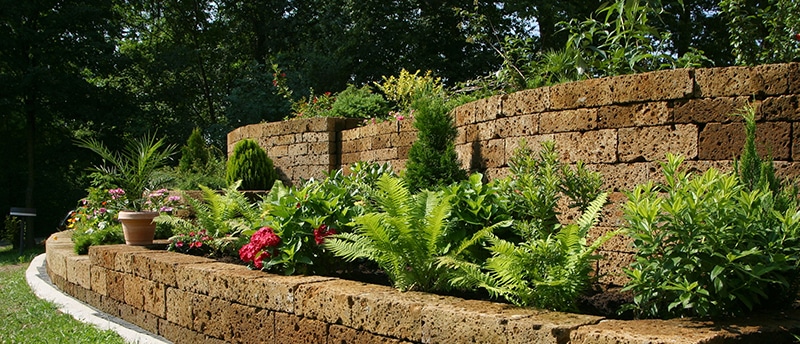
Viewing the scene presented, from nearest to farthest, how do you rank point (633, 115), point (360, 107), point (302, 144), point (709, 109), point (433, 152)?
point (709, 109) < point (633, 115) < point (433, 152) < point (302, 144) < point (360, 107)

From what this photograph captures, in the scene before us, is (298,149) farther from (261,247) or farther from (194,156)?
(261,247)

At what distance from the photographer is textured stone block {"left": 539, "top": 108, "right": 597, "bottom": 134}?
570cm

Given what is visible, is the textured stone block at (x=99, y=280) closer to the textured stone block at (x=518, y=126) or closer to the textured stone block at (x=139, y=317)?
the textured stone block at (x=139, y=317)

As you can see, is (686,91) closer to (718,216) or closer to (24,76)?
(718,216)

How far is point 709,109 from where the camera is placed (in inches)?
196

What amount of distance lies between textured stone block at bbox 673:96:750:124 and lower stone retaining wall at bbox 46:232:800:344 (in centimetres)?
206

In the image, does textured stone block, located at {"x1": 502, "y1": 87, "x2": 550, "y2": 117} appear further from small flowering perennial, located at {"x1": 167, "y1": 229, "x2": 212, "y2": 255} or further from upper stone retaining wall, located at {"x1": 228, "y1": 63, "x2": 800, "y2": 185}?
small flowering perennial, located at {"x1": 167, "y1": 229, "x2": 212, "y2": 255}

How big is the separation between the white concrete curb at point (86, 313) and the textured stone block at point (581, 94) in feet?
13.0

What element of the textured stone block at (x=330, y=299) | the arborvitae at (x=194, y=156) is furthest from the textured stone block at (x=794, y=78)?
the arborvitae at (x=194, y=156)

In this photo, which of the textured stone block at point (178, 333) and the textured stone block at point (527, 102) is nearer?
the textured stone block at point (178, 333)

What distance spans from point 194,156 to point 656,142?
38.4ft

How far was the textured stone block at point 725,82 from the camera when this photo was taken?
4785mm

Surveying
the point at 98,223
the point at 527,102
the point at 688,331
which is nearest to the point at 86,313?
the point at 98,223

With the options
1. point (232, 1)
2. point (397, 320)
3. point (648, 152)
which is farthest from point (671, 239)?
point (232, 1)
